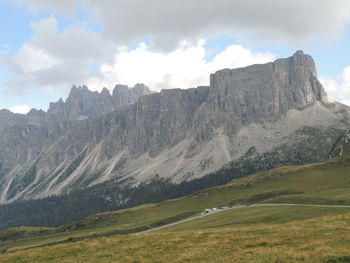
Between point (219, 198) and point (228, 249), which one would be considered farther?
point (219, 198)

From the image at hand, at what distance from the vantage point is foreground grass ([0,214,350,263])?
22.2m

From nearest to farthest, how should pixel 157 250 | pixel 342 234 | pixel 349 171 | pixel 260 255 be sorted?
1. pixel 260 255
2. pixel 342 234
3. pixel 157 250
4. pixel 349 171

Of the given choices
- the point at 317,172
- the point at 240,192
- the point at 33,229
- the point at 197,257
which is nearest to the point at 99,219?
the point at 33,229

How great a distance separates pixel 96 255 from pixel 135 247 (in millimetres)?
4398

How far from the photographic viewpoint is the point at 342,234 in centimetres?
2866

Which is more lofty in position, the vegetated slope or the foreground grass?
the foreground grass

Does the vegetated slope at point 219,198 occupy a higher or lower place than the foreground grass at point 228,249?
lower

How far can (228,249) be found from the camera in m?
27.8

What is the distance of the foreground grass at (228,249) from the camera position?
72.9ft

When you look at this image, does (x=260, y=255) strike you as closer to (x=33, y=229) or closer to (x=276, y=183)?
(x=276, y=183)

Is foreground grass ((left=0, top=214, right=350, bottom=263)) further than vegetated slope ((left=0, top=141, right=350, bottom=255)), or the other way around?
vegetated slope ((left=0, top=141, right=350, bottom=255))

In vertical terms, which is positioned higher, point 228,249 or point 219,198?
point 228,249

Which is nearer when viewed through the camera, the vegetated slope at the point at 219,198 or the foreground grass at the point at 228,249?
the foreground grass at the point at 228,249

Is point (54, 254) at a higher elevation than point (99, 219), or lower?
higher
